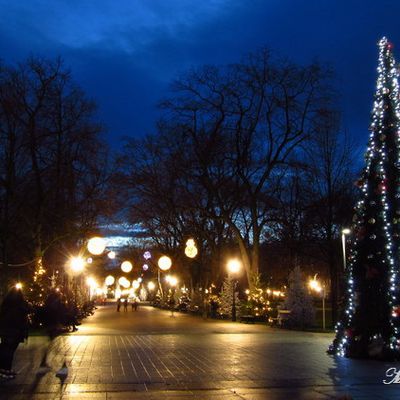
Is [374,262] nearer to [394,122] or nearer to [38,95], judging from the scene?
[394,122]

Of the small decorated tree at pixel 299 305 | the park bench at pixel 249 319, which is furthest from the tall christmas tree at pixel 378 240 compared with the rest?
the park bench at pixel 249 319

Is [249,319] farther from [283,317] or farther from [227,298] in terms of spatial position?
[227,298]

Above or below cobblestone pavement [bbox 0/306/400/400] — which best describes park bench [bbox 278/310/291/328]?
above

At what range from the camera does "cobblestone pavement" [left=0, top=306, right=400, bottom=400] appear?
36.0 feet

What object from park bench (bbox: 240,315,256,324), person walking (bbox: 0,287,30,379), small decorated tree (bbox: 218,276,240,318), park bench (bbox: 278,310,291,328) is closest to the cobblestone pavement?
person walking (bbox: 0,287,30,379)

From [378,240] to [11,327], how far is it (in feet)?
30.7

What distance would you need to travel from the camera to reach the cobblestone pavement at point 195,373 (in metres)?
11.0

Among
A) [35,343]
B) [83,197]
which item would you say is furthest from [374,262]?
[83,197]

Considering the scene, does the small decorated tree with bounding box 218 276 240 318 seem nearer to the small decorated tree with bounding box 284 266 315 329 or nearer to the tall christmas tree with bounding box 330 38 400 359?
the small decorated tree with bounding box 284 266 315 329

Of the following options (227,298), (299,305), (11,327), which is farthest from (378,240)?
(227,298)

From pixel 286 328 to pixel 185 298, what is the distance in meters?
33.3

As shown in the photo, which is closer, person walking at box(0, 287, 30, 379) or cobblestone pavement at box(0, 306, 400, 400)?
cobblestone pavement at box(0, 306, 400, 400)

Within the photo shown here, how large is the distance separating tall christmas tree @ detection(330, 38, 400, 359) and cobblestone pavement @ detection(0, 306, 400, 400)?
88cm

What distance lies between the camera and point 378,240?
16609 millimetres
